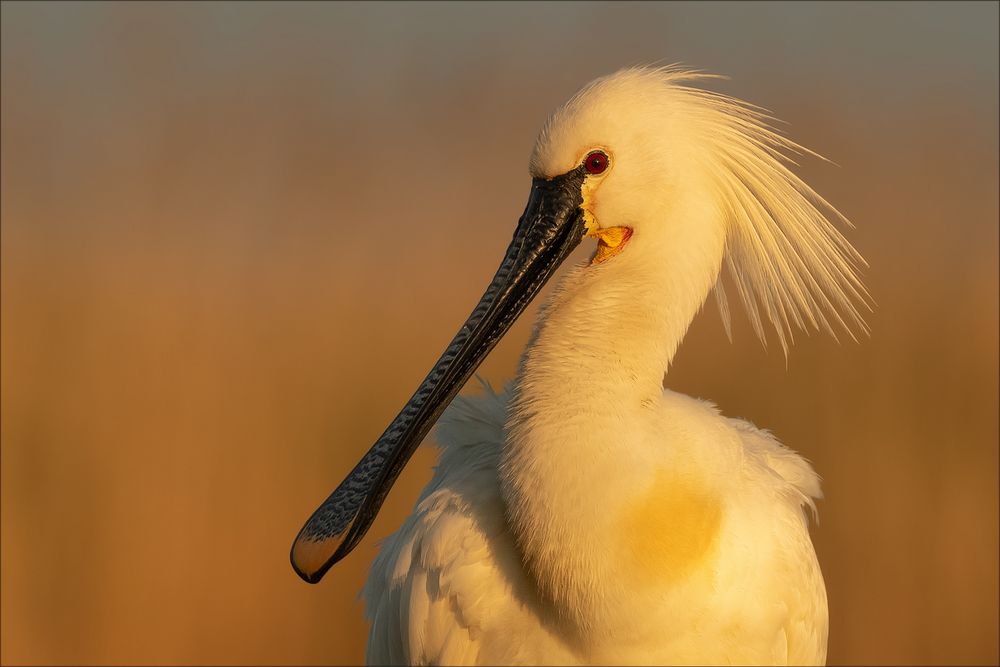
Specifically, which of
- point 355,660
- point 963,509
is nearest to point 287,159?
point 355,660

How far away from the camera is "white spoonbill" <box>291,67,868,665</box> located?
258 cm

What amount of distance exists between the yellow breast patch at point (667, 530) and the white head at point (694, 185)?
374 millimetres

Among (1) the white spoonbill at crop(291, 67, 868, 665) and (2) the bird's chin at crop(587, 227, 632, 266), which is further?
(2) the bird's chin at crop(587, 227, 632, 266)

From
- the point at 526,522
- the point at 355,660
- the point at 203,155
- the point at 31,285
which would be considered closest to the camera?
the point at 526,522

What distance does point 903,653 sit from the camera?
4703 millimetres

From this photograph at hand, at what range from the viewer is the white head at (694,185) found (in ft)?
8.86

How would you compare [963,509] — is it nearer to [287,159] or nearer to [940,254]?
[940,254]

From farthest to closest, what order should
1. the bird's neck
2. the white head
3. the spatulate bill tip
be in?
the spatulate bill tip, the white head, the bird's neck

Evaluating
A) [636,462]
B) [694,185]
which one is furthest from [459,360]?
[694,185]

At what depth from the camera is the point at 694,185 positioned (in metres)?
2.72

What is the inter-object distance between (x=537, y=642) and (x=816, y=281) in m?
1.05

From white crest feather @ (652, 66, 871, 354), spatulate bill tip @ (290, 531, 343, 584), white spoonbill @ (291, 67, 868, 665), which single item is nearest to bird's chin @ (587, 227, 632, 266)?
white spoonbill @ (291, 67, 868, 665)

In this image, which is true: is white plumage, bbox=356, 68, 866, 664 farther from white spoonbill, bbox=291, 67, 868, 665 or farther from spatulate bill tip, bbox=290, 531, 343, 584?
spatulate bill tip, bbox=290, 531, 343, 584

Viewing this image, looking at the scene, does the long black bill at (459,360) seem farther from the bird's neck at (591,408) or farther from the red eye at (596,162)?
the bird's neck at (591,408)
